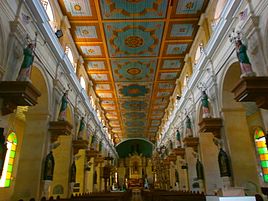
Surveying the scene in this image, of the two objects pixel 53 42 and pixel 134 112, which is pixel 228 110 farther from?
pixel 134 112

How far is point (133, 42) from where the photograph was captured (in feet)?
36.8

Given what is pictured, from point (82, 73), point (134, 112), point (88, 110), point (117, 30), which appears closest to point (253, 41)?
point (117, 30)

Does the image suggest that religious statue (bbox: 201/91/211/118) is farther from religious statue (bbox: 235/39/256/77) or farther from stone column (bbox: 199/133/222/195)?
religious statue (bbox: 235/39/256/77)

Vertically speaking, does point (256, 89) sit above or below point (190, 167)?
above

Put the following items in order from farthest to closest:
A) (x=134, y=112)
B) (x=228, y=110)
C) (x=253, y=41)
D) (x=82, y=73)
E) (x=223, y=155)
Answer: (x=134, y=112), (x=82, y=73), (x=228, y=110), (x=223, y=155), (x=253, y=41)

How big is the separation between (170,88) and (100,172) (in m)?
9.47

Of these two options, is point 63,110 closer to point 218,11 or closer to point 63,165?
point 63,165

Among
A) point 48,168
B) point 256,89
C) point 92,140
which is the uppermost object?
point 92,140

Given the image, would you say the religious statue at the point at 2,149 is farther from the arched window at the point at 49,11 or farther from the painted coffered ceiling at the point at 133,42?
the painted coffered ceiling at the point at 133,42

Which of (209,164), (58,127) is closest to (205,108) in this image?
(209,164)

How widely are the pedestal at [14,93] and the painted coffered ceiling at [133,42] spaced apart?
16.3 ft

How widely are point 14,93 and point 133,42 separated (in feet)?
23.6

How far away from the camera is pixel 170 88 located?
1661 cm

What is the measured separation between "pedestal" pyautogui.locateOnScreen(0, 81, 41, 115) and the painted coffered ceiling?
4.95 metres
